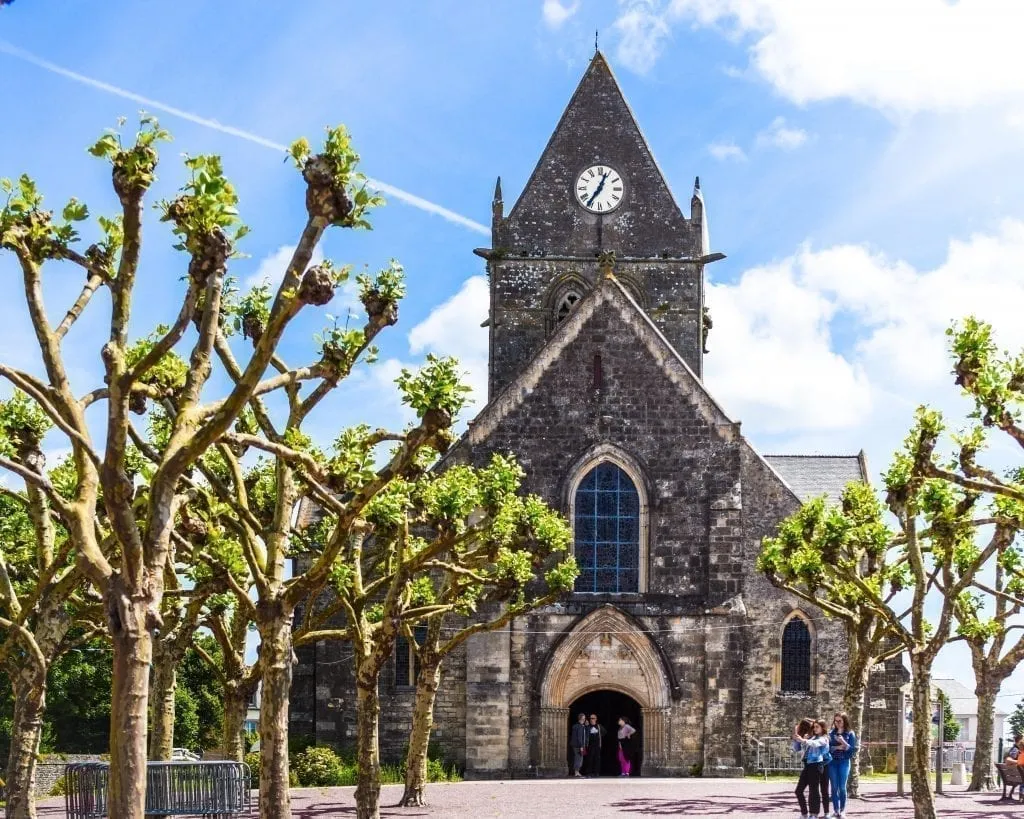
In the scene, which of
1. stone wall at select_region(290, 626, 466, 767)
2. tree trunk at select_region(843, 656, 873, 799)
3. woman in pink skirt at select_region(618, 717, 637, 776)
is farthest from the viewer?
woman in pink skirt at select_region(618, 717, 637, 776)

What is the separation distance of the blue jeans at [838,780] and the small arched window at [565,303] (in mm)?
21894

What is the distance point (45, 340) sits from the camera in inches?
536

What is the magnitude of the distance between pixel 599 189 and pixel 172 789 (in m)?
28.1

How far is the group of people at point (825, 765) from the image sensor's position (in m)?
22.7

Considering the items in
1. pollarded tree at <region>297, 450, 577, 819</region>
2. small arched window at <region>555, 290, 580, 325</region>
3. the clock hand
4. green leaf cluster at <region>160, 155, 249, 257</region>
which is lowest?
pollarded tree at <region>297, 450, 577, 819</region>

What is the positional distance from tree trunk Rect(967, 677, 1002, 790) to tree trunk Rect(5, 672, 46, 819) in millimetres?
20241

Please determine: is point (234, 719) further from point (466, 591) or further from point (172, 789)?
point (172, 789)

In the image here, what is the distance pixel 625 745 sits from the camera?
37031 mm

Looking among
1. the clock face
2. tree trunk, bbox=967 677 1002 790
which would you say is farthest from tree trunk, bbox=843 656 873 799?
the clock face

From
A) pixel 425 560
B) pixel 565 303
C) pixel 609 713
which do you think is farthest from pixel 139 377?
pixel 565 303

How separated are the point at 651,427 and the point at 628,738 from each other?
7.46m

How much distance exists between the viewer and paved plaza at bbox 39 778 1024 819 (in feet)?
80.9

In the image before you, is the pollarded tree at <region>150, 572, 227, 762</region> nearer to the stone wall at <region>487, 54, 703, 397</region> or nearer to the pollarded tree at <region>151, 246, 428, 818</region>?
the pollarded tree at <region>151, 246, 428, 818</region>

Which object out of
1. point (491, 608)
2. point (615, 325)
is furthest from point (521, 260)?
point (491, 608)
